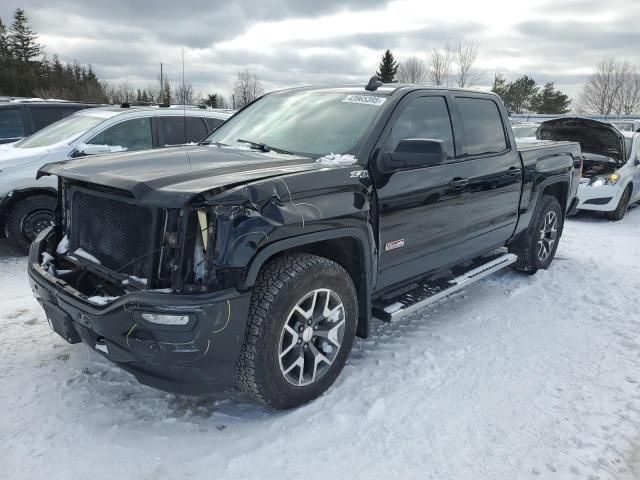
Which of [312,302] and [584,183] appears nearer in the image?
[312,302]

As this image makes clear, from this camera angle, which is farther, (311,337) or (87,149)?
(87,149)

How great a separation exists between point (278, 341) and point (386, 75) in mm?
54801

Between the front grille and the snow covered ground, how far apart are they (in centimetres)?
88

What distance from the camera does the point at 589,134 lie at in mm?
9953

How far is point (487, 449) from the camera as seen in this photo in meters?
2.65

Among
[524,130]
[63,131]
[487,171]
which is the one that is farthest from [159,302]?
[524,130]

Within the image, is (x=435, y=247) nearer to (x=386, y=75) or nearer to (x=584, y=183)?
(x=584, y=183)

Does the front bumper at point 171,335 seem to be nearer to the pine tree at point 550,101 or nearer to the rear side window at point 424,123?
the rear side window at point 424,123

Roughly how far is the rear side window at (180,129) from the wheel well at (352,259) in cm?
450

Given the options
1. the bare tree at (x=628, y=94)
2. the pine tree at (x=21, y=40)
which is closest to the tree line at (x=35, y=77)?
the pine tree at (x=21, y=40)

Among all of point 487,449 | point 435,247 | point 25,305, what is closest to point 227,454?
point 487,449

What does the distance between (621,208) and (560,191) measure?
4.24 m

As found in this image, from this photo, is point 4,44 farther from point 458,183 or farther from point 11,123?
point 458,183

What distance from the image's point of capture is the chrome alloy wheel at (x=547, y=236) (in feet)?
18.4
